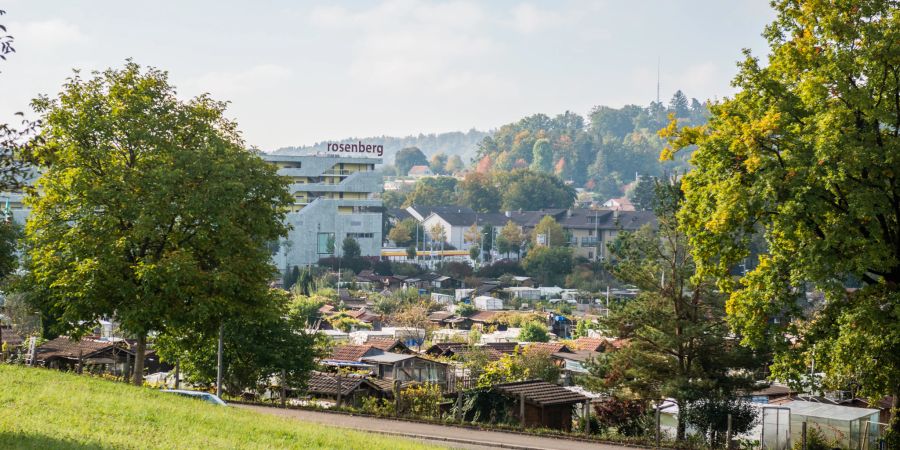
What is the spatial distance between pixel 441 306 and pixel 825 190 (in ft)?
210

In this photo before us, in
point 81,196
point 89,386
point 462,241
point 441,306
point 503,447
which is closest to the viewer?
point 89,386

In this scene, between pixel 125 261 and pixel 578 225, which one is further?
pixel 578 225

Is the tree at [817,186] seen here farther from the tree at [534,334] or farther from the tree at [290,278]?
the tree at [290,278]

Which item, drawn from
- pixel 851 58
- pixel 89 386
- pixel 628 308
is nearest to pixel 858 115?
pixel 851 58

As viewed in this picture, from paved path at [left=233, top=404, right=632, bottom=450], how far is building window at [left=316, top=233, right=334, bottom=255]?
82170 mm

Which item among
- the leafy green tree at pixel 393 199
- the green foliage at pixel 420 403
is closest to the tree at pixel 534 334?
the green foliage at pixel 420 403

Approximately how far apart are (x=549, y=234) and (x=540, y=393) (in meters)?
97.3

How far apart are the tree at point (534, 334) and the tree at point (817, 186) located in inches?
1699

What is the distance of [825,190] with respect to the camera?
53.7 ft

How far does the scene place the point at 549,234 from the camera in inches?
4779

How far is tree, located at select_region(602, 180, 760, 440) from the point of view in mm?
23250

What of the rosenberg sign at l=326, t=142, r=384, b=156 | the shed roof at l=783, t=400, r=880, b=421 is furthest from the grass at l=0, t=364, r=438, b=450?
the rosenberg sign at l=326, t=142, r=384, b=156

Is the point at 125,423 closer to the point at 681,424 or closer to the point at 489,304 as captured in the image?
the point at 681,424

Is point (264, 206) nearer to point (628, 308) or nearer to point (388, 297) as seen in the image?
point (628, 308)
